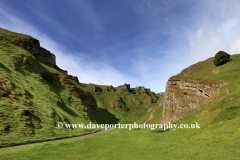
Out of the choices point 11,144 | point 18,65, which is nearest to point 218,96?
point 11,144

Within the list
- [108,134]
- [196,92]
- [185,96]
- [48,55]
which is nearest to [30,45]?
[48,55]

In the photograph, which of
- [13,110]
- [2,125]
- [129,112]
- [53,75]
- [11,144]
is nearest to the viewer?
[11,144]

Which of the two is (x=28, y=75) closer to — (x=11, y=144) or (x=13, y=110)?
(x=13, y=110)

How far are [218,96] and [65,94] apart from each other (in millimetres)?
83813

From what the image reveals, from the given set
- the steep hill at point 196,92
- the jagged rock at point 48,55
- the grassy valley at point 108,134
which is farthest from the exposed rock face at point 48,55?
the steep hill at point 196,92

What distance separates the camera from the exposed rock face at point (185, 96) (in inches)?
1779

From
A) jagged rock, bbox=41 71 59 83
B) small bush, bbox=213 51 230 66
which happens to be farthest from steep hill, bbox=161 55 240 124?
jagged rock, bbox=41 71 59 83

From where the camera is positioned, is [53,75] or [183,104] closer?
[183,104]

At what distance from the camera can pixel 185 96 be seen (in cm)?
5122

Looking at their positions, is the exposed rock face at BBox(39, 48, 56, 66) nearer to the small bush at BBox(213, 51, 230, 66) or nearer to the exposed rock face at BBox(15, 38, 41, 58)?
the exposed rock face at BBox(15, 38, 41, 58)

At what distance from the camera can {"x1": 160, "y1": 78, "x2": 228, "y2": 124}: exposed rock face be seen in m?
45.2

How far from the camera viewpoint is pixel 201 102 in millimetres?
45469

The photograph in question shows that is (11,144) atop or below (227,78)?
below

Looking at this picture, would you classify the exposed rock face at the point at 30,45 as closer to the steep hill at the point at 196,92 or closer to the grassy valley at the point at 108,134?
the grassy valley at the point at 108,134
